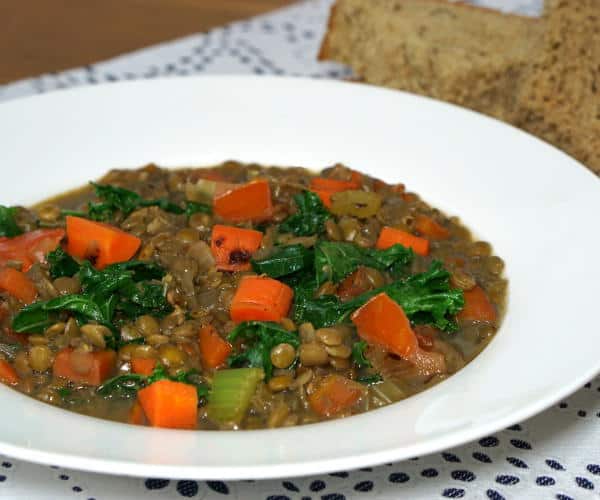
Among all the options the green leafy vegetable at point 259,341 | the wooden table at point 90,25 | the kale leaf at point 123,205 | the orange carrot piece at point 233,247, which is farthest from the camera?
the wooden table at point 90,25

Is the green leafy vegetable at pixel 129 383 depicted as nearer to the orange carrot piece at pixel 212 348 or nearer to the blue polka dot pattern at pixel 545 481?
the orange carrot piece at pixel 212 348

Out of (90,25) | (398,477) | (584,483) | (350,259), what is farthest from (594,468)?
(90,25)

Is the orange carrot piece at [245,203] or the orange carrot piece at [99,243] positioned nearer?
the orange carrot piece at [99,243]

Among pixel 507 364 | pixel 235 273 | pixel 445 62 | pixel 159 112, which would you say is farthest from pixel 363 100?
pixel 507 364

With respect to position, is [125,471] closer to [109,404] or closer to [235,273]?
[109,404]

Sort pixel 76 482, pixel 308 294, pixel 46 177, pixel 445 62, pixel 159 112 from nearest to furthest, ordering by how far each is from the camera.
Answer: pixel 76 482 < pixel 308 294 < pixel 46 177 < pixel 159 112 < pixel 445 62

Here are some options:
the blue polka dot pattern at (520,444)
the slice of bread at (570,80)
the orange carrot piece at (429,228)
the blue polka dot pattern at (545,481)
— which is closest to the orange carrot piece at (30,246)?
the orange carrot piece at (429,228)
